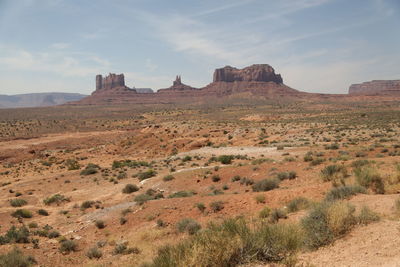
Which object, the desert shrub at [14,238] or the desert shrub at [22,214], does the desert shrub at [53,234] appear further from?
the desert shrub at [22,214]

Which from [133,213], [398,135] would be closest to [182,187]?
[133,213]

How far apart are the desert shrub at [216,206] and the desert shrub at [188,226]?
57.8 inches

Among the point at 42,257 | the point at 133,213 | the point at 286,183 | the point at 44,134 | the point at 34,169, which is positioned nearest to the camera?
the point at 42,257

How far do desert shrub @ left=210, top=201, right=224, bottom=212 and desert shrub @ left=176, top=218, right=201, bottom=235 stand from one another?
147 cm

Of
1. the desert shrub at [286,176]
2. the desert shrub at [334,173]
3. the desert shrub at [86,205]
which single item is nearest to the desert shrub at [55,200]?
the desert shrub at [86,205]

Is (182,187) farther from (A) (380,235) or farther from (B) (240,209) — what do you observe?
(A) (380,235)

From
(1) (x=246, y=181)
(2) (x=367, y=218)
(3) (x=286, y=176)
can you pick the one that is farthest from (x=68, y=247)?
(3) (x=286, y=176)

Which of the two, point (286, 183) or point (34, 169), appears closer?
point (286, 183)

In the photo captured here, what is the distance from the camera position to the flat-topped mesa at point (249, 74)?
18612 centimetres

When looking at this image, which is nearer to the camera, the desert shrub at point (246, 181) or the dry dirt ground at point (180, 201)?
the dry dirt ground at point (180, 201)

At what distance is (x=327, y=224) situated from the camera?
5.70 metres

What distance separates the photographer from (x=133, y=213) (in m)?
12.7

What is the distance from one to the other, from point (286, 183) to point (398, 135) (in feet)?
70.1

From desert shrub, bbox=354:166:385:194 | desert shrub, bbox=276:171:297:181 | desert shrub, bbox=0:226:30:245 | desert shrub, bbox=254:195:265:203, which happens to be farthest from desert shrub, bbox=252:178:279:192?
desert shrub, bbox=0:226:30:245
